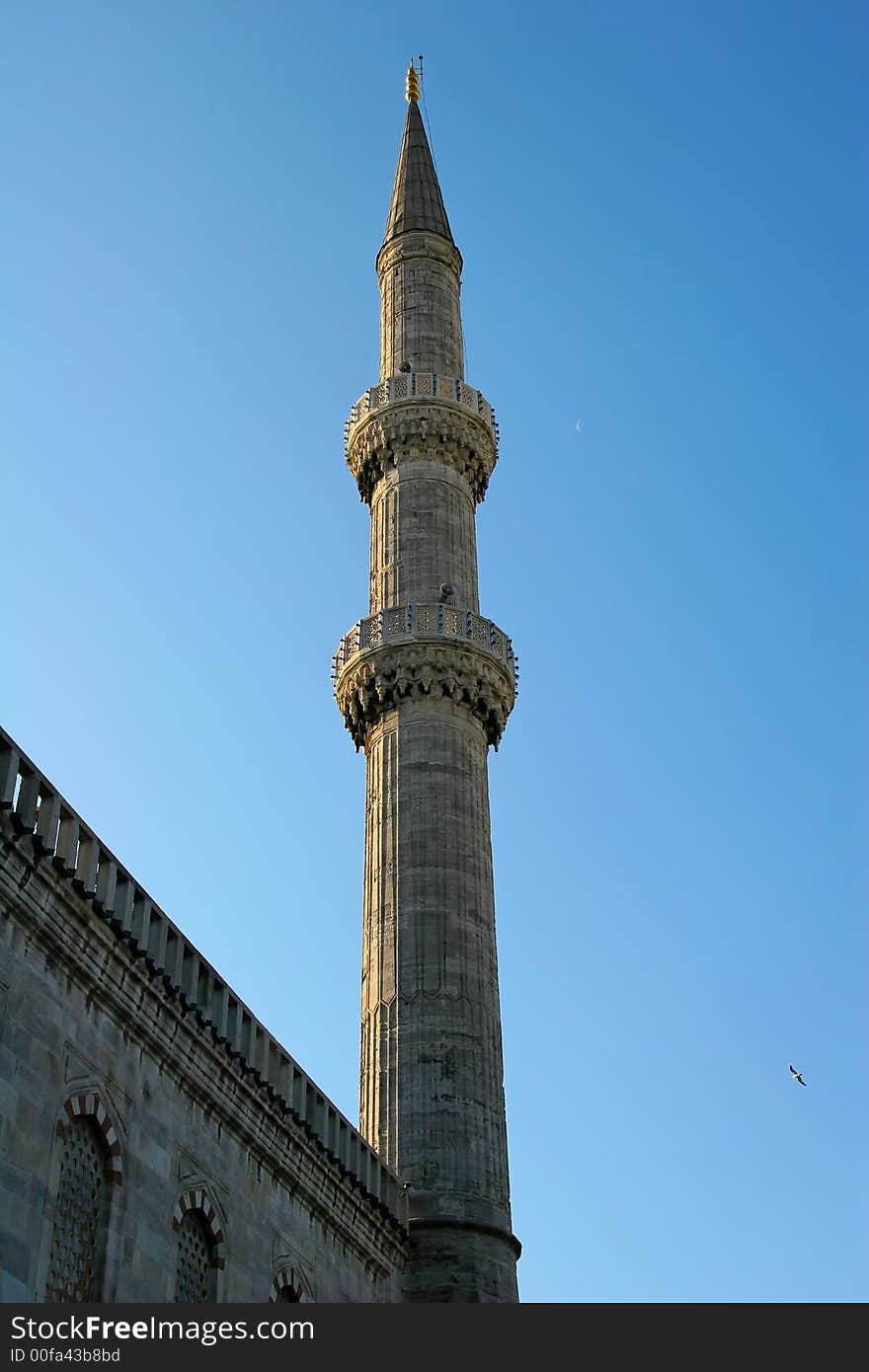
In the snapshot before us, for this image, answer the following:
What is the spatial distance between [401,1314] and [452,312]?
23728 millimetres

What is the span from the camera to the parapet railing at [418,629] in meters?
28.5

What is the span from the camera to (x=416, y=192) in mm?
35438

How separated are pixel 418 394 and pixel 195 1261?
60.3ft

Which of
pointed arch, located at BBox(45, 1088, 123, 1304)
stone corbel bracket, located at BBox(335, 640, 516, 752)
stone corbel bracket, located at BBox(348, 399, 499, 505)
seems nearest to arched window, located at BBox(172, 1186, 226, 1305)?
pointed arch, located at BBox(45, 1088, 123, 1304)

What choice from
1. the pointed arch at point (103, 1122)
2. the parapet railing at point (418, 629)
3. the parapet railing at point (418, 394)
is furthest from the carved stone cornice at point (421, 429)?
the pointed arch at point (103, 1122)

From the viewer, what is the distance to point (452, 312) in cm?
3378

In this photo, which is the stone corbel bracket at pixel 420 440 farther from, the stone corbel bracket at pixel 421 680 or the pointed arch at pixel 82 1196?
the pointed arch at pixel 82 1196

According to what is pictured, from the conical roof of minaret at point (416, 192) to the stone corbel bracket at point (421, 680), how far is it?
10255 millimetres

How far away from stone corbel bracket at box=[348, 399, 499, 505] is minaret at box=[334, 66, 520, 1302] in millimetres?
31

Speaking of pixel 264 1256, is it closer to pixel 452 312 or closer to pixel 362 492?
pixel 362 492

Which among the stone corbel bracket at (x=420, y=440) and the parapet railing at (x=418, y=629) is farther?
the stone corbel bracket at (x=420, y=440)

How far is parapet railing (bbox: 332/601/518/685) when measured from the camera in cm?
2845

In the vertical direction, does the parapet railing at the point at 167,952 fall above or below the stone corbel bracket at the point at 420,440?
below

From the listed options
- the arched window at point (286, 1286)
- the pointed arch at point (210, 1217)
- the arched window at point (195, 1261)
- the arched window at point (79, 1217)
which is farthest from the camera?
the arched window at point (286, 1286)
